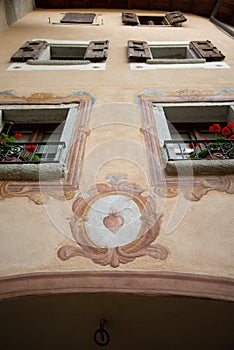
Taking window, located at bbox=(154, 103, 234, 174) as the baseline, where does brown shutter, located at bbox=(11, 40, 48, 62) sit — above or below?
above

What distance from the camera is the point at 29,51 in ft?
18.8

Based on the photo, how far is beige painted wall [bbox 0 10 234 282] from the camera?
2.24 metres

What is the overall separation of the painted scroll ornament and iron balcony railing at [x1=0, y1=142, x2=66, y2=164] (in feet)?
2.23

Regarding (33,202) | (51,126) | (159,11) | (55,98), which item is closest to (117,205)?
(33,202)

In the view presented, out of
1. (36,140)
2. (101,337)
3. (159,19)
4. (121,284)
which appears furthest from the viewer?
(159,19)

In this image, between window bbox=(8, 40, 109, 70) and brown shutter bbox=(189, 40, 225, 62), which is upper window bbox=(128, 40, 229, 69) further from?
window bbox=(8, 40, 109, 70)

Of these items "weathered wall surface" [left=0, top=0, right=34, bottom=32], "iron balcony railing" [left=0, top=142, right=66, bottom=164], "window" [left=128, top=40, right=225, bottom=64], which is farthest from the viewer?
"weathered wall surface" [left=0, top=0, right=34, bottom=32]

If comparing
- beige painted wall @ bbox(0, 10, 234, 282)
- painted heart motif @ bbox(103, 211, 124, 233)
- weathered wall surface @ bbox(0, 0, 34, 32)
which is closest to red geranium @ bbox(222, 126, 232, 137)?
beige painted wall @ bbox(0, 10, 234, 282)

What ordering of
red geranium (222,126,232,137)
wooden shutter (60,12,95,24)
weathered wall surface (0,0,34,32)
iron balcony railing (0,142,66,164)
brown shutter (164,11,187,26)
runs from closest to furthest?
1. iron balcony railing (0,142,66,164)
2. red geranium (222,126,232,137)
3. weathered wall surface (0,0,34,32)
4. brown shutter (164,11,187,26)
5. wooden shutter (60,12,95,24)

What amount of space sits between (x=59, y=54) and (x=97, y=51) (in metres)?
1.19

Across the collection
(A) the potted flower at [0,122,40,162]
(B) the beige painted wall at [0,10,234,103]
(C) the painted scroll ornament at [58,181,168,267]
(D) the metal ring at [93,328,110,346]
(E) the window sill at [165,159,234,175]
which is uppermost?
(B) the beige painted wall at [0,10,234,103]

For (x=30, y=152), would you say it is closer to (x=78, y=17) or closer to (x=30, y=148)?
(x=30, y=148)

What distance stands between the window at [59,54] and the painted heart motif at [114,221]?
3.36 m

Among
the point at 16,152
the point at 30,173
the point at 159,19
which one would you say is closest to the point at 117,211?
the point at 30,173
